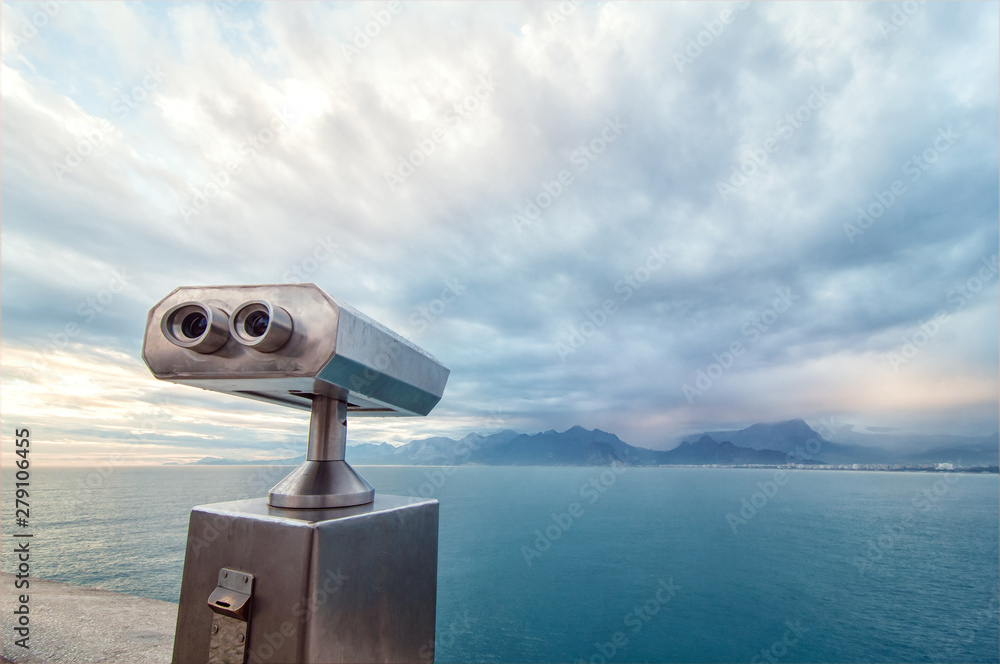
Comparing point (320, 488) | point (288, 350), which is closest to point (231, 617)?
point (320, 488)

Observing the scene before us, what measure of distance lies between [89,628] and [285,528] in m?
5.05

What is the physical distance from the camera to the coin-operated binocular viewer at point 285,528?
1.72 meters

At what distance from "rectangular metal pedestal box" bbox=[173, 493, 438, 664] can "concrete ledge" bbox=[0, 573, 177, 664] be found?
289cm

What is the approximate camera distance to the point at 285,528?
1.78 meters

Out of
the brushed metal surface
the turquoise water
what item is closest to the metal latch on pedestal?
the brushed metal surface

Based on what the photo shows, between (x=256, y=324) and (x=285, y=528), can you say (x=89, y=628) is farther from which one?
(x=256, y=324)

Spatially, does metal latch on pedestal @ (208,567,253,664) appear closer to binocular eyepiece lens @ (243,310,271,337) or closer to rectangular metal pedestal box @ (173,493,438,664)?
rectangular metal pedestal box @ (173,493,438,664)

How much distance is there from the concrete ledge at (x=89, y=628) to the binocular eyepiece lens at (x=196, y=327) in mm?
3591

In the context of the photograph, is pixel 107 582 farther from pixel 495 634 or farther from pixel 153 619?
pixel 153 619

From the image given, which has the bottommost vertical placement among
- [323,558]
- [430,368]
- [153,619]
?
[153,619]

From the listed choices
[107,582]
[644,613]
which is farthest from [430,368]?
[107,582]

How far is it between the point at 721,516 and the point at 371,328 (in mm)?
112936

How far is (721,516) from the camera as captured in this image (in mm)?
96438

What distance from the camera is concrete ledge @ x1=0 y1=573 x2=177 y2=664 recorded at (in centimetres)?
396
